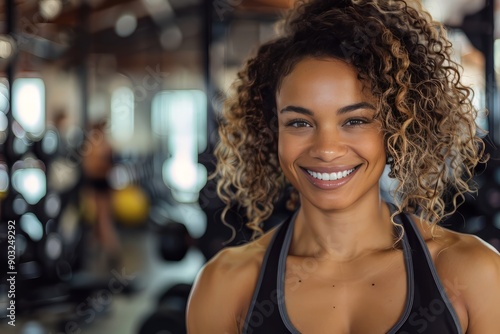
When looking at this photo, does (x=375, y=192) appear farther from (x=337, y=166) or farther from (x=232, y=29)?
(x=232, y=29)

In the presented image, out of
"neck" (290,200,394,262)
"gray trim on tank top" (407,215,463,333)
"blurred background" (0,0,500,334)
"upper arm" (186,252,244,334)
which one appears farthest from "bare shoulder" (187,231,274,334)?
"blurred background" (0,0,500,334)

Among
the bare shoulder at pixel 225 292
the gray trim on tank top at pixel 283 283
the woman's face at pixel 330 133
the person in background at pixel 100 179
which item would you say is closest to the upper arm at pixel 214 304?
the bare shoulder at pixel 225 292

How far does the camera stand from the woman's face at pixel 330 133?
4.06ft

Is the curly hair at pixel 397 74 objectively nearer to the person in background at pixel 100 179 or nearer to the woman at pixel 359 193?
the woman at pixel 359 193

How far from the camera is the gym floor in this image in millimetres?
2949

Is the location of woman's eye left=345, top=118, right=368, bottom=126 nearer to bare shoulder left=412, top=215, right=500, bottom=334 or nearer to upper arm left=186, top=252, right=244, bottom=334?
bare shoulder left=412, top=215, right=500, bottom=334

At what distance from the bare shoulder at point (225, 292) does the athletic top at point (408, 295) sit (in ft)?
0.13

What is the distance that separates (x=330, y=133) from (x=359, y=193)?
14 cm

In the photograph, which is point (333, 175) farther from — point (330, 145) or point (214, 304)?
point (214, 304)

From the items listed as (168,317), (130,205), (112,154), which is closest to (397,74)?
(168,317)

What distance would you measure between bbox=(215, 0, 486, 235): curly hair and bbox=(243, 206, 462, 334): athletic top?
0.08 meters

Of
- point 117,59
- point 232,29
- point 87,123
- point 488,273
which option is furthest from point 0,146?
point 488,273

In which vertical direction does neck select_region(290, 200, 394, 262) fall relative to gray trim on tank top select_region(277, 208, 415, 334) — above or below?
above

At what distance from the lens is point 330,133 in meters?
1.24
